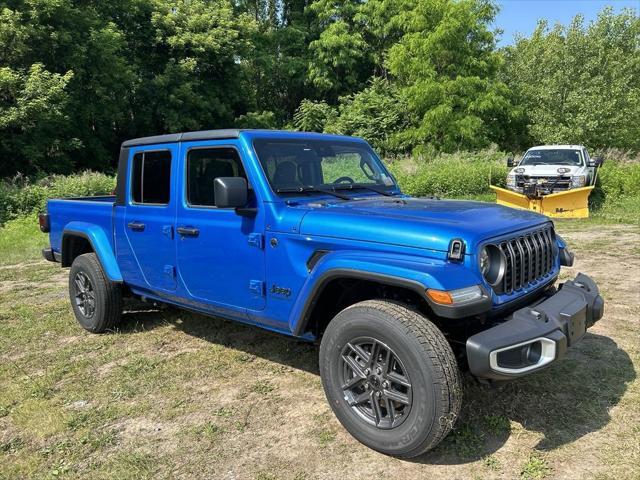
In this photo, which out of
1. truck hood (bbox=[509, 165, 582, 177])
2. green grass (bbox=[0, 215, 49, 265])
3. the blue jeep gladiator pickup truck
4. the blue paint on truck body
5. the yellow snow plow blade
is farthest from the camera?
truck hood (bbox=[509, 165, 582, 177])

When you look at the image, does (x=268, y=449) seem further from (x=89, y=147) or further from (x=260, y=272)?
(x=89, y=147)

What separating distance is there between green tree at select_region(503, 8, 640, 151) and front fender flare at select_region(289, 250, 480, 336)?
2425cm

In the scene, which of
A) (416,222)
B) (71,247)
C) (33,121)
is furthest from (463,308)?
(33,121)

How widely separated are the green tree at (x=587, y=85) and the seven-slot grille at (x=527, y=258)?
23.1 metres

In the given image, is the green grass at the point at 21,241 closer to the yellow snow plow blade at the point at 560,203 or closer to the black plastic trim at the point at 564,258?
the black plastic trim at the point at 564,258

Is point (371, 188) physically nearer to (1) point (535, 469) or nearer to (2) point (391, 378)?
(2) point (391, 378)

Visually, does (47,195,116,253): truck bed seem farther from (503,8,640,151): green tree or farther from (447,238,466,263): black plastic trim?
(503,8,640,151): green tree

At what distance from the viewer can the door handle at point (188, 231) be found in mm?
4043

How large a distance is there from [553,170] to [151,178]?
12.0 m

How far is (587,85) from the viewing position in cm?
2556

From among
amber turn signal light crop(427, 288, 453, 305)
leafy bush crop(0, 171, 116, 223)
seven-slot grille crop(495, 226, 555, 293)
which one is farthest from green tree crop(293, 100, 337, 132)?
amber turn signal light crop(427, 288, 453, 305)

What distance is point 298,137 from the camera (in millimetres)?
4180

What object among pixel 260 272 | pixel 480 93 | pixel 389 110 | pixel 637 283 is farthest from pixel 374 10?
pixel 260 272

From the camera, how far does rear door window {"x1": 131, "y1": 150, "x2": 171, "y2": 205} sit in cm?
441
